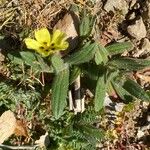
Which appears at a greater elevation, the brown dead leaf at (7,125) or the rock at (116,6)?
the rock at (116,6)

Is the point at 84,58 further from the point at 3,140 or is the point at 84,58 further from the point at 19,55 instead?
the point at 3,140

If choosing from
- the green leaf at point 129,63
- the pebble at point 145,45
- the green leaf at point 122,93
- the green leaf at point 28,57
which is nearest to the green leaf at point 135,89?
the green leaf at point 122,93

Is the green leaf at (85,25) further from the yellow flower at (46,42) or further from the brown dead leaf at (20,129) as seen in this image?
the brown dead leaf at (20,129)

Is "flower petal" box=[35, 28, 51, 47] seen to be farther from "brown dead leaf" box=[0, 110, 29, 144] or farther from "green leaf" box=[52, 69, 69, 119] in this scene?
"brown dead leaf" box=[0, 110, 29, 144]

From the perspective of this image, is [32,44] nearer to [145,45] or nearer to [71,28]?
[71,28]

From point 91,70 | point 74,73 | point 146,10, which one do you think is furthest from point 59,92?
point 146,10

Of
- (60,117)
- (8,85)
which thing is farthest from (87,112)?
(8,85)
